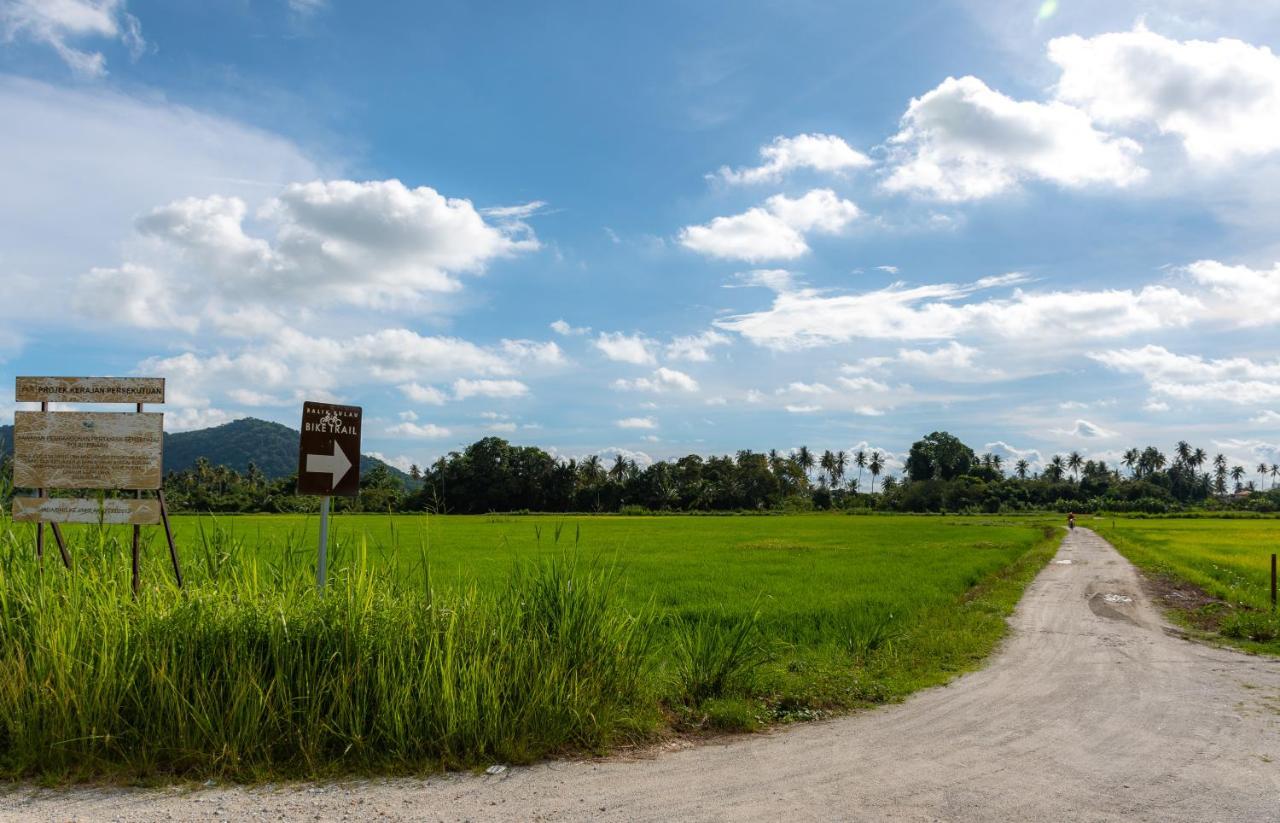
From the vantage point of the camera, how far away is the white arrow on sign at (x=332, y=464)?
7.41 metres

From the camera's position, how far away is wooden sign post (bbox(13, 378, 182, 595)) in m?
7.50

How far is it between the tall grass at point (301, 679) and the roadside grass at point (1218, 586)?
11194mm

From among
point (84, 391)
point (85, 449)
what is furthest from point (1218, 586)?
point (84, 391)

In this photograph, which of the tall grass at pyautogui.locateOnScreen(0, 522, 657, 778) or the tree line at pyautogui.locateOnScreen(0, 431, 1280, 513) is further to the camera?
the tree line at pyautogui.locateOnScreen(0, 431, 1280, 513)

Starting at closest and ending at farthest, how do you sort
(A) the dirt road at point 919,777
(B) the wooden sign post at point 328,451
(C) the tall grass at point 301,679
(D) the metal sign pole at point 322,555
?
(A) the dirt road at point 919,777 < (C) the tall grass at point 301,679 < (D) the metal sign pole at point 322,555 < (B) the wooden sign post at point 328,451

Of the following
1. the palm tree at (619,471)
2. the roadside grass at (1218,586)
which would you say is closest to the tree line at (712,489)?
the palm tree at (619,471)

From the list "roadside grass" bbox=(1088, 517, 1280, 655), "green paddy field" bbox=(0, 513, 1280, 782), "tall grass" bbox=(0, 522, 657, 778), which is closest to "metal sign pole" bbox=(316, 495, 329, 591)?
"green paddy field" bbox=(0, 513, 1280, 782)

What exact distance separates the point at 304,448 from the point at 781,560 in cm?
2103

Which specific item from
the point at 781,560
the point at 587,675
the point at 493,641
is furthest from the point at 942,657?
the point at 781,560

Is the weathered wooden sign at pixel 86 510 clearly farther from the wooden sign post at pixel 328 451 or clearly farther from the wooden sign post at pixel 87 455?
the wooden sign post at pixel 328 451

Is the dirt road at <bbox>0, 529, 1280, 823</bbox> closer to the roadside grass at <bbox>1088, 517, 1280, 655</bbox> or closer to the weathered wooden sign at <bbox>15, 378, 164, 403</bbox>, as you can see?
the weathered wooden sign at <bbox>15, 378, 164, 403</bbox>

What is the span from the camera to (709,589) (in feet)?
56.5

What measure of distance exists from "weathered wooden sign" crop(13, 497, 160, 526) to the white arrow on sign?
1578 millimetres

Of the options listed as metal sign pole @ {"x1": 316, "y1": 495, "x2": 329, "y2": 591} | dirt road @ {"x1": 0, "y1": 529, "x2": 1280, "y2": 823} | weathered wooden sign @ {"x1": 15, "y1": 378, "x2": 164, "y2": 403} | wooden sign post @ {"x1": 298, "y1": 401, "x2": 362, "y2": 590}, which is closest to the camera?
dirt road @ {"x1": 0, "y1": 529, "x2": 1280, "y2": 823}
